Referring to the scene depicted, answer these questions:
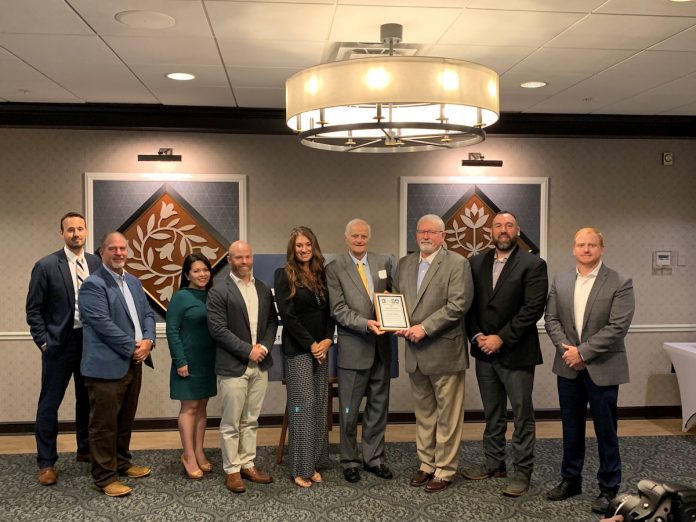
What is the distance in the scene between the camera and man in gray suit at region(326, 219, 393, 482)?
4.09m

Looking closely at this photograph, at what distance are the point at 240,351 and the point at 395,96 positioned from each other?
6.57 feet

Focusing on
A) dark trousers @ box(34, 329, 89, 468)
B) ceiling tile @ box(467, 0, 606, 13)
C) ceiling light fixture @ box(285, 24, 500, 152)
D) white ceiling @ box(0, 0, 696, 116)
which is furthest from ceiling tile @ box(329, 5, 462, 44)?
dark trousers @ box(34, 329, 89, 468)

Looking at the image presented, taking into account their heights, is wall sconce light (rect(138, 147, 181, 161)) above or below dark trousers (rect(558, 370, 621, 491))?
above

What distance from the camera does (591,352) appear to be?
365cm

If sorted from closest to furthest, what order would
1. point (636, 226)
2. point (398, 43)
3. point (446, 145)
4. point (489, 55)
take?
point (446, 145)
point (398, 43)
point (489, 55)
point (636, 226)

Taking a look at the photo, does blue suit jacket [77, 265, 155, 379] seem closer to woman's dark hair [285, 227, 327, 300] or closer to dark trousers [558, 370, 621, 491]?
woman's dark hair [285, 227, 327, 300]

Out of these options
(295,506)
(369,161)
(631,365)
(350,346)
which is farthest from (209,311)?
(631,365)

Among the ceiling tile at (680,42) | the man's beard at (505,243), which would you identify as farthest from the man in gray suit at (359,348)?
the ceiling tile at (680,42)

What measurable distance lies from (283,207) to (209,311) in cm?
172

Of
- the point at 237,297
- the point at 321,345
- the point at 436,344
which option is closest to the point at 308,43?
the point at 237,297

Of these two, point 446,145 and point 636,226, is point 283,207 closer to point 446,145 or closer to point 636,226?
point 446,145

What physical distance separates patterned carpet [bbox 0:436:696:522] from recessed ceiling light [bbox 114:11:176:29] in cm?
259

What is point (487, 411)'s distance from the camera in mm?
4168

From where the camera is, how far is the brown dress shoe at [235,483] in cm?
398
